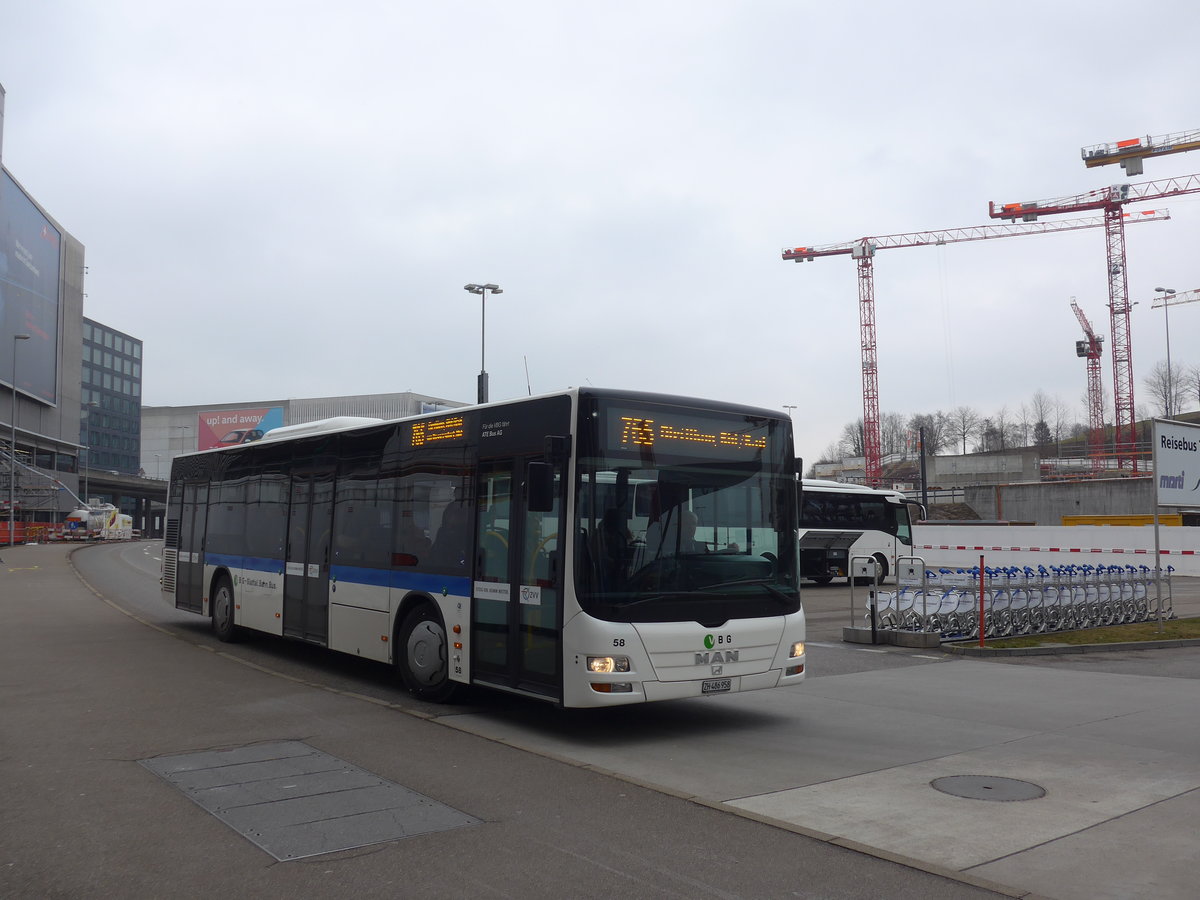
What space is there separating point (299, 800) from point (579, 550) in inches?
113

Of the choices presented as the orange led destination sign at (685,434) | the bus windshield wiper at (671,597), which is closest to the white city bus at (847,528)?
the orange led destination sign at (685,434)

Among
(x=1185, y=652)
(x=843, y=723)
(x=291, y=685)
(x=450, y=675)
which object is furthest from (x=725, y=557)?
(x=1185, y=652)

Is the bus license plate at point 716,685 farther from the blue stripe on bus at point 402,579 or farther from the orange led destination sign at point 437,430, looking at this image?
the orange led destination sign at point 437,430

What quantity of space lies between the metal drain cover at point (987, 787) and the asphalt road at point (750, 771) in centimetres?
12

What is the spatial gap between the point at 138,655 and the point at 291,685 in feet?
12.0

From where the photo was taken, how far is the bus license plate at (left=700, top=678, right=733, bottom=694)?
8422mm

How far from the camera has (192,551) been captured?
1655cm

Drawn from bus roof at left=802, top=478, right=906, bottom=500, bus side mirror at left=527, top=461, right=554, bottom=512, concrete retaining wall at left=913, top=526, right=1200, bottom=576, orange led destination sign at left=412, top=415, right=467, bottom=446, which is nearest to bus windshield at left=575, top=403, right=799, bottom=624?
bus side mirror at left=527, top=461, right=554, bottom=512

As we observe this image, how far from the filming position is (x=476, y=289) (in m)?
28.2

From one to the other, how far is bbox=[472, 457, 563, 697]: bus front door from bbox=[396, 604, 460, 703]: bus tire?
2.38 ft

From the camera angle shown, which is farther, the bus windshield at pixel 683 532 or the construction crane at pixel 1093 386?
the construction crane at pixel 1093 386

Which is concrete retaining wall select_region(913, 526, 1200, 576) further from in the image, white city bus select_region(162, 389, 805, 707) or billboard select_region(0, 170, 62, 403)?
billboard select_region(0, 170, 62, 403)

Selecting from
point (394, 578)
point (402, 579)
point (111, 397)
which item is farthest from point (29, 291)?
point (402, 579)

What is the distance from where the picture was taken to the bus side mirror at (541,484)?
809cm
